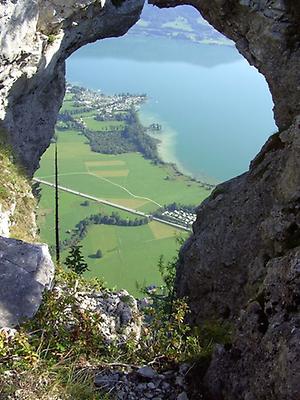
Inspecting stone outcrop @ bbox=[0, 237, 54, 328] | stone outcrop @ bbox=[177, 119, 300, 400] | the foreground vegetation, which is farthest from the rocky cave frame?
stone outcrop @ bbox=[0, 237, 54, 328]

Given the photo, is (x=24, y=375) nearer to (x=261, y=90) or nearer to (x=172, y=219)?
(x=172, y=219)

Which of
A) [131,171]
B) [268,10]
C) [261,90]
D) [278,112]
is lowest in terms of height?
[131,171]

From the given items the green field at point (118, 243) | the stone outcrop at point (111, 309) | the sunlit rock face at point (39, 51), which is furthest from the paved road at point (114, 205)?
the stone outcrop at point (111, 309)

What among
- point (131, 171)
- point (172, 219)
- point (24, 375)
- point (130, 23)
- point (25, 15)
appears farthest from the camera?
point (131, 171)

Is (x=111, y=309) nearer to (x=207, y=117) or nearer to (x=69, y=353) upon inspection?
(x=69, y=353)

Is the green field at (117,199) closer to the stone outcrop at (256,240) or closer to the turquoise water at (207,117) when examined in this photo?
the turquoise water at (207,117)

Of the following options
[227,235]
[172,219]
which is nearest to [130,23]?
[227,235]
